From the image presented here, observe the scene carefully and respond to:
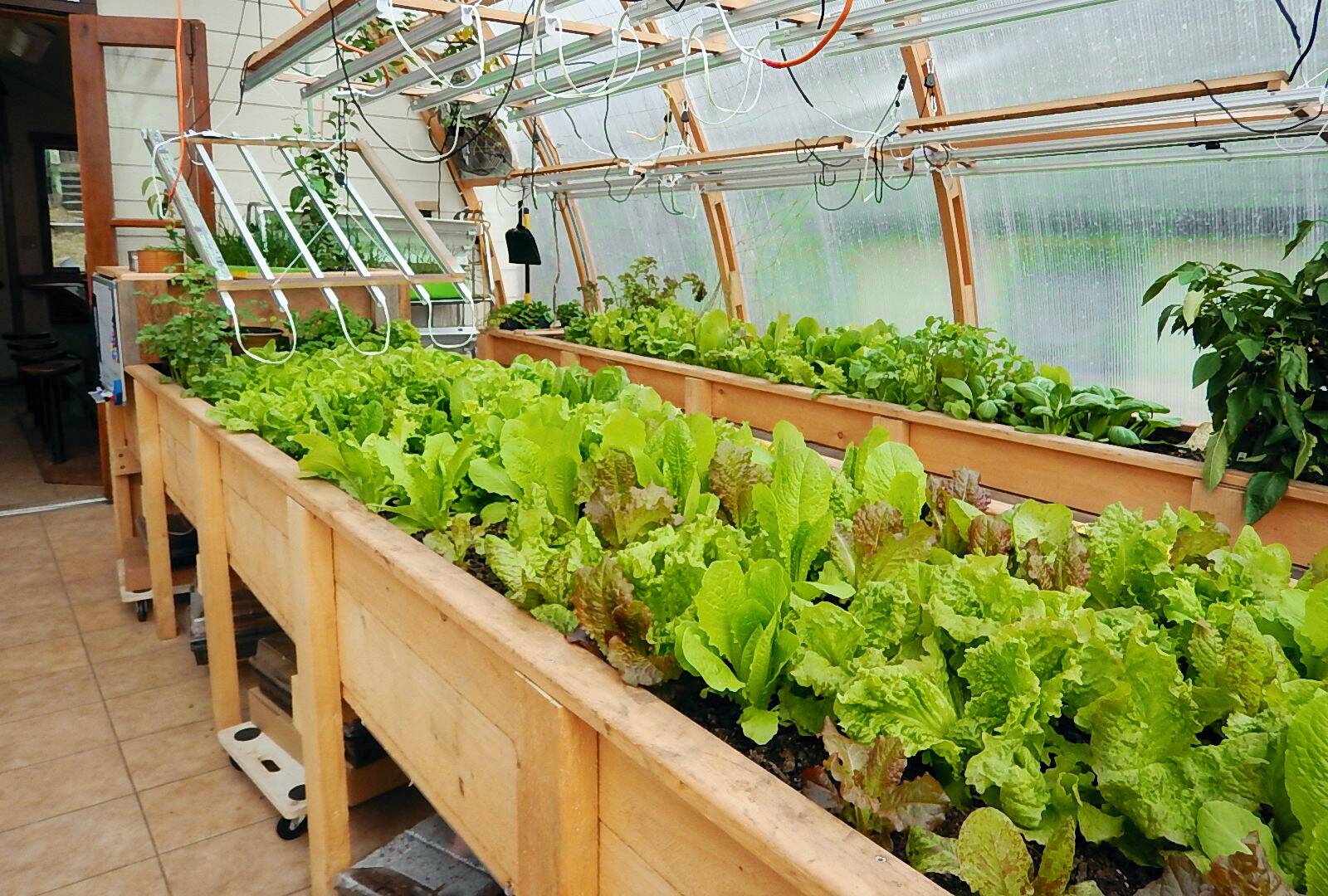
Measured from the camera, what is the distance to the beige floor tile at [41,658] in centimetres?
348

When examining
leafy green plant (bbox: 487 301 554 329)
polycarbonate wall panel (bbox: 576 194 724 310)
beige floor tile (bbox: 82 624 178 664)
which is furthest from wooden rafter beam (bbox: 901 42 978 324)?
beige floor tile (bbox: 82 624 178 664)

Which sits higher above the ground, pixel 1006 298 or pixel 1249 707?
pixel 1006 298

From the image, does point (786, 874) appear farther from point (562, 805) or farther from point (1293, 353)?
point (1293, 353)

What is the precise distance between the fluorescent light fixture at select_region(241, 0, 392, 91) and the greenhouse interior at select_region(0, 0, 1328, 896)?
4 centimetres

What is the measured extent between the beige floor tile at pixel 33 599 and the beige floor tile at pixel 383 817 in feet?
8.11

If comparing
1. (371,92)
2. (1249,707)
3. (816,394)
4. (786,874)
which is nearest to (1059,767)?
(1249,707)

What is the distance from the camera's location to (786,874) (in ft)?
2.72

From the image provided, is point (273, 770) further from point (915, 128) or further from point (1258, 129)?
point (1258, 129)

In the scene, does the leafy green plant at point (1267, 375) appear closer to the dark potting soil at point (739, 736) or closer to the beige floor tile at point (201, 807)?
the dark potting soil at point (739, 736)

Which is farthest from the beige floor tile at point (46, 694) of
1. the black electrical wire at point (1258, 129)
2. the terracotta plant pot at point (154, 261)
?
the black electrical wire at point (1258, 129)

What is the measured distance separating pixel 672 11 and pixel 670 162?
2460 millimetres

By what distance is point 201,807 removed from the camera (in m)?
2.70

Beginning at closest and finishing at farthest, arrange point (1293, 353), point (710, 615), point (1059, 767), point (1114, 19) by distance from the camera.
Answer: point (1059, 767) < point (710, 615) < point (1293, 353) < point (1114, 19)

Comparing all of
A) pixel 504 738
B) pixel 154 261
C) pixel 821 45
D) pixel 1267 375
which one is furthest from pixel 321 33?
pixel 1267 375
